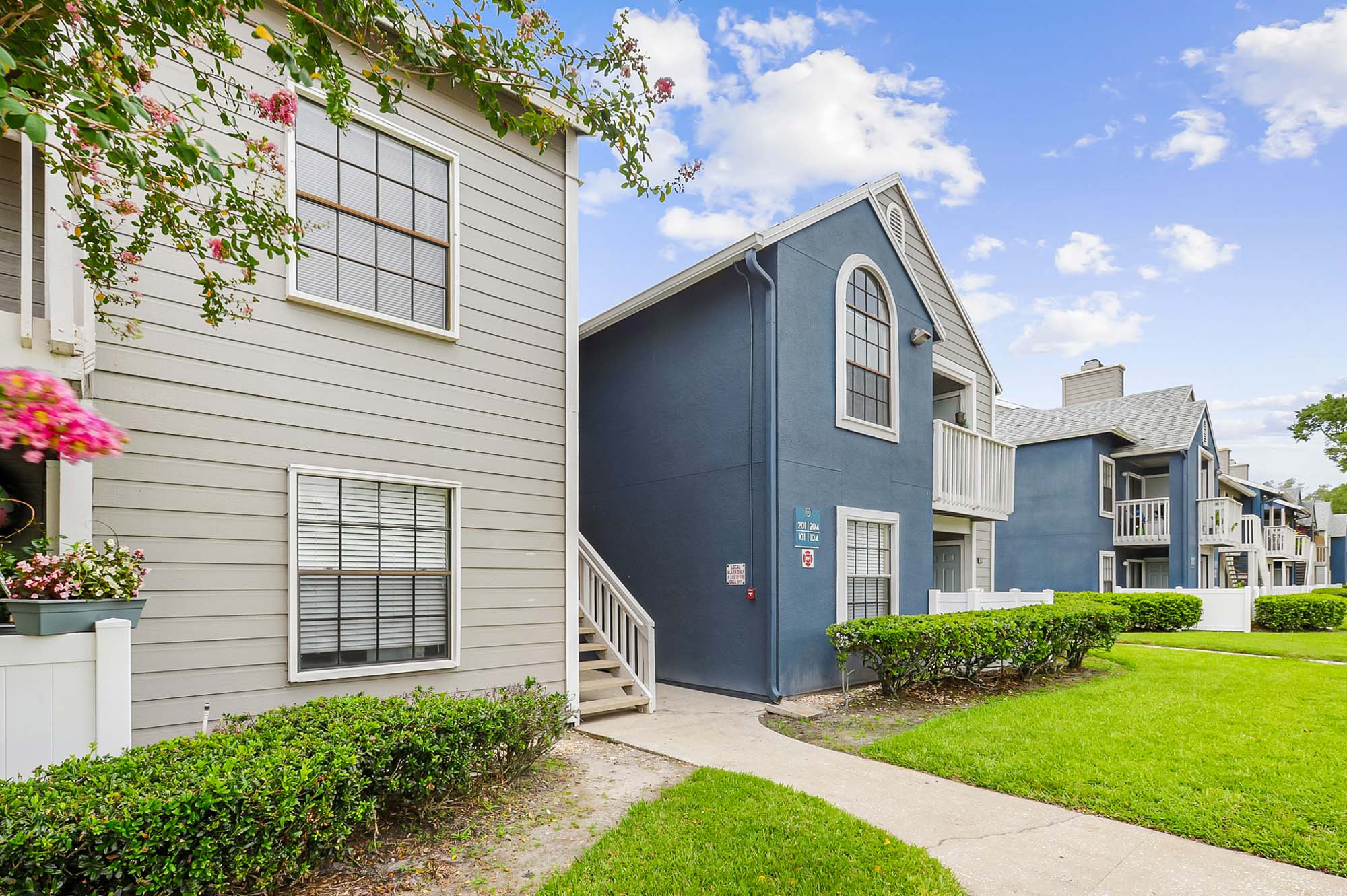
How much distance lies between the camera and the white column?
3355mm

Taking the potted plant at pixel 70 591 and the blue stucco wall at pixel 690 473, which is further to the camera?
the blue stucco wall at pixel 690 473

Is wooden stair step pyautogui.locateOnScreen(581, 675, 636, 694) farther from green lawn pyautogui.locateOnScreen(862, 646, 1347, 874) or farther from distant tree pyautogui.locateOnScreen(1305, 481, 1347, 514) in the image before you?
distant tree pyautogui.locateOnScreen(1305, 481, 1347, 514)

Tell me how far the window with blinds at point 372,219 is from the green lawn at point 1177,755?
572 cm

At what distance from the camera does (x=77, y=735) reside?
3.33m

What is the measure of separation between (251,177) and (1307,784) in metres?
9.02

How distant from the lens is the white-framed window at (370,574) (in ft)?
17.3

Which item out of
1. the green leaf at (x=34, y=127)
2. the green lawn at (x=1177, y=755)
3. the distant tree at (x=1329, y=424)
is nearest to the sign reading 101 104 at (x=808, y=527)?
the green lawn at (x=1177, y=755)

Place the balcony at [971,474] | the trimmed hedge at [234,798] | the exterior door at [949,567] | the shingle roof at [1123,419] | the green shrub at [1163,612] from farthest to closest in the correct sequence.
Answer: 1. the shingle roof at [1123,419]
2. the green shrub at [1163,612]
3. the exterior door at [949,567]
4. the balcony at [971,474]
5. the trimmed hedge at [234,798]

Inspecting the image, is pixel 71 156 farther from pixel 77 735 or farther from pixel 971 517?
pixel 971 517

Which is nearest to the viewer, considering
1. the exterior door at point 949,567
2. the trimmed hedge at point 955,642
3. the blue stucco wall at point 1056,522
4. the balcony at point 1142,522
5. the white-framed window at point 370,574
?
the white-framed window at point 370,574

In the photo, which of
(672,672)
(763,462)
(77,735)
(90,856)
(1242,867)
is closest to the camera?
(90,856)

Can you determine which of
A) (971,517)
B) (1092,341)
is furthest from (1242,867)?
(1092,341)

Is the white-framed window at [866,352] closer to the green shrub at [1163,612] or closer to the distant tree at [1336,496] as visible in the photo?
the green shrub at [1163,612]

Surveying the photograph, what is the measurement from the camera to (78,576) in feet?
11.3
